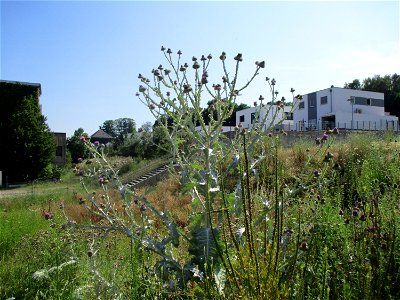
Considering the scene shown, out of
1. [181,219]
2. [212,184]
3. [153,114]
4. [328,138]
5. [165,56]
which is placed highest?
[165,56]

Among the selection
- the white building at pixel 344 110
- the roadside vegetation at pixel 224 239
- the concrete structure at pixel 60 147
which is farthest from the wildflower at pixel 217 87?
the white building at pixel 344 110

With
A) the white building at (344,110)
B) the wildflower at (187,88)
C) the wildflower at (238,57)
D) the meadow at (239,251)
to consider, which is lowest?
the meadow at (239,251)

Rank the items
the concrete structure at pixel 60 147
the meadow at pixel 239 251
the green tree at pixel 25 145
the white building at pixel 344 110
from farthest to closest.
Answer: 1. the white building at pixel 344 110
2. the concrete structure at pixel 60 147
3. the green tree at pixel 25 145
4. the meadow at pixel 239 251

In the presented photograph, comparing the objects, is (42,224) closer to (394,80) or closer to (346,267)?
(346,267)

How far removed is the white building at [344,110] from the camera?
1661 inches

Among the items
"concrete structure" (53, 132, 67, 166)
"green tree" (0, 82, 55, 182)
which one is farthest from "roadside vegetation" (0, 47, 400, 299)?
"concrete structure" (53, 132, 67, 166)

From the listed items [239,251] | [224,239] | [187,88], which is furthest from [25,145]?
[239,251]

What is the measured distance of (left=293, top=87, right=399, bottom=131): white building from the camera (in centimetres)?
4219

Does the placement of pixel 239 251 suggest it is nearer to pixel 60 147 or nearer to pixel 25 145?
pixel 25 145

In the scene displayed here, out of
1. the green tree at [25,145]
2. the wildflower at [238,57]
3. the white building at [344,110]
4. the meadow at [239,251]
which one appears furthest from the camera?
the white building at [344,110]

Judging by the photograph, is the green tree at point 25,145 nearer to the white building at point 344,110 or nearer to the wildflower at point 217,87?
the white building at point 344,110

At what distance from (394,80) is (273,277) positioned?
64.4 m

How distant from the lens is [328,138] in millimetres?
3285

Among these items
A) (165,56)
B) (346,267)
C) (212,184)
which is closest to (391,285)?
(346,267)
